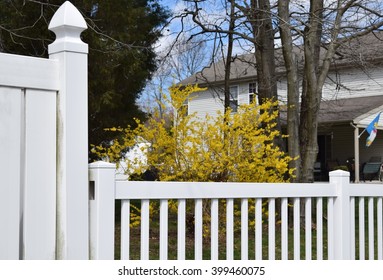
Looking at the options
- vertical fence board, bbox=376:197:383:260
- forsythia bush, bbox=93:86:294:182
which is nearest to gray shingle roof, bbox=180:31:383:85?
forsythia bush, bbox=93:86:294:182

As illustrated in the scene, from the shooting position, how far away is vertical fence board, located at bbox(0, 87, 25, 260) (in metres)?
2.57

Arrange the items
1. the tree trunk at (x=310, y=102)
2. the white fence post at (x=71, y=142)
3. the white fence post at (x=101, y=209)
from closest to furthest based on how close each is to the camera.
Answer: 1. the white fence post at (x=71, y=142)
2. the white fence post at (x=101, y=209)
3. the tree trunk at (x=310, y=102)

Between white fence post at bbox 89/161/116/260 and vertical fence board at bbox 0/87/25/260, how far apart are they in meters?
0.34

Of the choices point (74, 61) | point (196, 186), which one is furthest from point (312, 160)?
point (74, 61)

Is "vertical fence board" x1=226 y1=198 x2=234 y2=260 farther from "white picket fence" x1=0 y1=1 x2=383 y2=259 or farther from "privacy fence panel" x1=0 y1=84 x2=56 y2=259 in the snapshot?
"privacy fence panel" x1=0 y1=84 x2=56 y2=259

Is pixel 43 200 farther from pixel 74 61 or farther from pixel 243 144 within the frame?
pixel 243 144

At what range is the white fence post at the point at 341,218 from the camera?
4078 mm

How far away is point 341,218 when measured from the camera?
4.07 m

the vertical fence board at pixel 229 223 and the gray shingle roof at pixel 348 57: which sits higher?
the gray shingle roof at pixel 348 57

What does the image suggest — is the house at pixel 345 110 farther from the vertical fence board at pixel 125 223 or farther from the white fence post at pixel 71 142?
the white fence post at pixel 71 142

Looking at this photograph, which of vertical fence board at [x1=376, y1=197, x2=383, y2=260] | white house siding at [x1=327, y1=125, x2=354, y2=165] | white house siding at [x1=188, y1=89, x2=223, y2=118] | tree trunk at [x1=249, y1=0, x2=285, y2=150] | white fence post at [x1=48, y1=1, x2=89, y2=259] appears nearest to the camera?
white fence post at [x1=48, y1=1, x2=89, y2=259]

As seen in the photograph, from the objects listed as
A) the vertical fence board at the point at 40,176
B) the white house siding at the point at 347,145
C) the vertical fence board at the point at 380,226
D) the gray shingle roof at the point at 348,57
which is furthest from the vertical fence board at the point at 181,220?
the white house siding at the point at 347,145

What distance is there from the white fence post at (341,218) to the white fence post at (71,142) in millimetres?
1938

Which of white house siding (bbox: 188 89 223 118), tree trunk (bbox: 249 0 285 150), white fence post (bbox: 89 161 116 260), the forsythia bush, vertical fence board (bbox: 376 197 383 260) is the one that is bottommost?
vertical fence board (bbox: 376 197 383 260)
